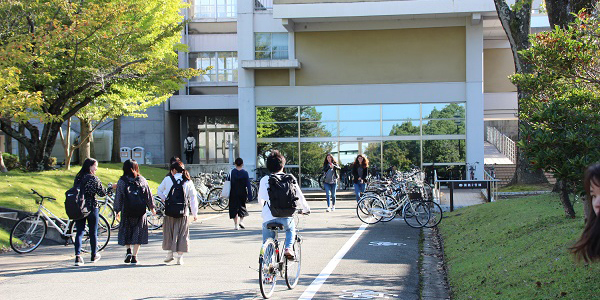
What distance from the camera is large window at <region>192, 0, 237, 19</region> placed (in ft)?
123

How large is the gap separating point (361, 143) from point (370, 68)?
345 cm

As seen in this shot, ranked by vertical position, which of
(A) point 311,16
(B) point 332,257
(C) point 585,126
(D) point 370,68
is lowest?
(B) point 332,257

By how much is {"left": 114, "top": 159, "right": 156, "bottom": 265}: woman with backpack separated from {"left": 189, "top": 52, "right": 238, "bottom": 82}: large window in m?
26.9

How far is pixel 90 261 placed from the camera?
35.6 feet

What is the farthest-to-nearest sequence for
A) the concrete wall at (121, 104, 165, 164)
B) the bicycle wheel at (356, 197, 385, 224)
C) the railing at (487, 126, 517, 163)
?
the concrete wall at (121, 104, 165, 164) → the railing at (487, 126, 517, 163) → the bicycle wheel at (356, 197, 385, 224)

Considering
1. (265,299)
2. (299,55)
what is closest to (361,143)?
(299,55)

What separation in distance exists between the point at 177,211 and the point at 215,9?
2887 cm

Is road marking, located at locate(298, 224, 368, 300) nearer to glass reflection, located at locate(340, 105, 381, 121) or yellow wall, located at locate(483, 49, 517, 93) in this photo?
glass reflection, located at locate(340, 105, 381, 121)

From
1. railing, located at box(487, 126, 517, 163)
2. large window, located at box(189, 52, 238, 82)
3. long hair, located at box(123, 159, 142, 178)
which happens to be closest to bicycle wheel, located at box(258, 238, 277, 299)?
long hair, located at box(123, 159, 142, 178)

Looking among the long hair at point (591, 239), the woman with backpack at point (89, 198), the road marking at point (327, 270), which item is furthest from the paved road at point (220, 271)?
the long hair at point (591, 239)

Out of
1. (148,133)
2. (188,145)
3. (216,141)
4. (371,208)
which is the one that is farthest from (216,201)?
(216,141)

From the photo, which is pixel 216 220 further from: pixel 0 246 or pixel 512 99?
pixel 512 99

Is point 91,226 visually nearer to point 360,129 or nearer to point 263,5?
point 360,129

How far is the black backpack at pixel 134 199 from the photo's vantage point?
10359mm
